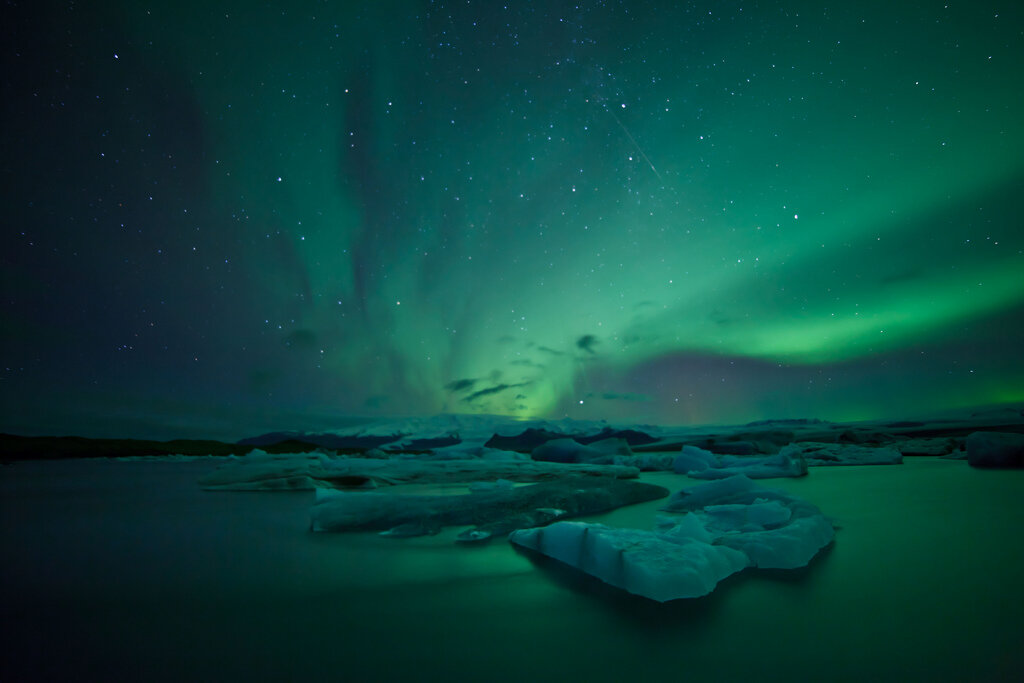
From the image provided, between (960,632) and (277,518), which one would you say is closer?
(960,632)

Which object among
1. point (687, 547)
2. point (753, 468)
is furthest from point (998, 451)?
point (687, 547)

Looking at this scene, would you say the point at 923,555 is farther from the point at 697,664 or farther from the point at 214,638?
the point at 214,638

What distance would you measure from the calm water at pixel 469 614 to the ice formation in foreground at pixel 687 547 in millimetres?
79

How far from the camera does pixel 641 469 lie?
10.1 metres

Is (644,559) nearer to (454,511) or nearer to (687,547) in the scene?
(687,547)

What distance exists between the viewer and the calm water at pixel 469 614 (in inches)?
50.7

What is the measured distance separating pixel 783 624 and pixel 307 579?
2.04 m

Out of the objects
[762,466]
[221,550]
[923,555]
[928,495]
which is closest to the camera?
[923,555]

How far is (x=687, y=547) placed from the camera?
2129 millimetres

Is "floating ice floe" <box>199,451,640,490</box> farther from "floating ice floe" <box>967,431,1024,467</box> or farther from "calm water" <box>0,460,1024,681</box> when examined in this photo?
"floating ice floe" <box>967,431,1024,467</box>

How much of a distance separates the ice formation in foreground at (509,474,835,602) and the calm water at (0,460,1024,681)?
8cm

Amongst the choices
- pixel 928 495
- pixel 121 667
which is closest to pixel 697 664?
pixel 121 667

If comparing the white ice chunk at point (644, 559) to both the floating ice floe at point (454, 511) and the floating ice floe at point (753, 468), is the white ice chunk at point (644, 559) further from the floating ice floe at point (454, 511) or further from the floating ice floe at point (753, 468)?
the floating ice floe at point (753, 468)

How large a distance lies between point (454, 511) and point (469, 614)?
71.6 inches
